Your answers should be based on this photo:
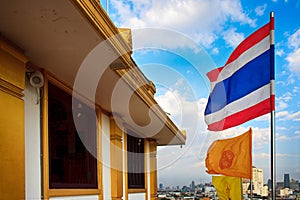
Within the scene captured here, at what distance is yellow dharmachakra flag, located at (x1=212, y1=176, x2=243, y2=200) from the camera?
24.6 ft

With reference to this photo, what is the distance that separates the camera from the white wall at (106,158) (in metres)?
5.72

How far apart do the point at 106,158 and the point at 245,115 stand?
2232mm

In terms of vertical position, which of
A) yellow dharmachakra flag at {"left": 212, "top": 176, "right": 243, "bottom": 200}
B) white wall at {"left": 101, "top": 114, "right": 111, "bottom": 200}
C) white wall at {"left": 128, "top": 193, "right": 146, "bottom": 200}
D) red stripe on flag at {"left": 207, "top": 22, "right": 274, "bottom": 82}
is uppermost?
red stripe on flag at {"left": 207, "top": 22, "right": 274, "bottom": 82}

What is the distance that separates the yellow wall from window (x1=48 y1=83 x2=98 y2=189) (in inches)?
66.6

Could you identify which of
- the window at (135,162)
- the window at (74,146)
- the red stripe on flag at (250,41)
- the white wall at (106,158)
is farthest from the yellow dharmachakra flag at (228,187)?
the window at (74,146)

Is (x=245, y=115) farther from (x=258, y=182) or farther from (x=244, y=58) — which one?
(x=258, y=182)

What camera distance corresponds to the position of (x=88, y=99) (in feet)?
17.1

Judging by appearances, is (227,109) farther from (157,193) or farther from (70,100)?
(157,193)

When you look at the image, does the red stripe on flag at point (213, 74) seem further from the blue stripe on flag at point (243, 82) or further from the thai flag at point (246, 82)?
the blue stripe on flag at point (243, 82)

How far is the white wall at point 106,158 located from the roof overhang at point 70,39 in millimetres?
625

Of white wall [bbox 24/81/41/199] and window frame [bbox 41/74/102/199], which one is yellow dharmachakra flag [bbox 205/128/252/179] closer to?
window frame [bbox 41/74/102/199]

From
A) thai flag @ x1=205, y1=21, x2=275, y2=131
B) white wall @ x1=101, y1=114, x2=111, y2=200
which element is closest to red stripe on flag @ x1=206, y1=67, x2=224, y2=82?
thai flag @ x1=205, y1=21, x2=275, y2=131

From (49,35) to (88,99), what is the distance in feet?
7.19

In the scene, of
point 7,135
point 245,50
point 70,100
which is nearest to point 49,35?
point 7,135
